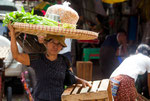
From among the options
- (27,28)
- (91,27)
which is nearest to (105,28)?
(91,27)

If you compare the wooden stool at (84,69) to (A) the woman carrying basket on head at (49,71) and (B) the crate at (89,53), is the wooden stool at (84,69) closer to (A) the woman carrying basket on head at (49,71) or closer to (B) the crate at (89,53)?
(A) the woman carrying basket on head at (49,71)

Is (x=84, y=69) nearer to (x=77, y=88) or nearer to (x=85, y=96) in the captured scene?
(x=77, y=88)

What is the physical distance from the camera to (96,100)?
8.46ft

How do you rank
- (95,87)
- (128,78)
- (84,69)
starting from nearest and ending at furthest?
(95,87)
(128,78)
(84,69)

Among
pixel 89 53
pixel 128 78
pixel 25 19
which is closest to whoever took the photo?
pixel 25 19

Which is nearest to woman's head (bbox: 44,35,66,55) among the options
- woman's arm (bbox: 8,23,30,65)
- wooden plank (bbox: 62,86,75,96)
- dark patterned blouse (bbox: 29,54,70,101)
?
dark patterned blouse (bbox: 29,54,70,101)

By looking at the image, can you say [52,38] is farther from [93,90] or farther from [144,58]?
[144,58]

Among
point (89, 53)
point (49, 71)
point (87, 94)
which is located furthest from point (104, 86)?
point (89, 53)

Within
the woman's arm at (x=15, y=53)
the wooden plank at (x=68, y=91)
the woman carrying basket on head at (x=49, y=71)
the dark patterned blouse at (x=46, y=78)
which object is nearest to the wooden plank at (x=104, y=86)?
the woman carrying basket on head at (x=49, y=71)

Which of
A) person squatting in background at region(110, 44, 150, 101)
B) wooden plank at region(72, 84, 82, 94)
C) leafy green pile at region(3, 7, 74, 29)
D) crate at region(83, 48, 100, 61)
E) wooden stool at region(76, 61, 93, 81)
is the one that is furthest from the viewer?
crate at region(83, 48, 100, 61)

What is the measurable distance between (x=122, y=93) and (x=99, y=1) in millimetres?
3414

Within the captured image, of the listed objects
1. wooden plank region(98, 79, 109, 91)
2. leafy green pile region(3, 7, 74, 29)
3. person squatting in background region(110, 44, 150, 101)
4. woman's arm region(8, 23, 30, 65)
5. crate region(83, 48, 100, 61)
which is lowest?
crate region(83, 48, 100, 61)

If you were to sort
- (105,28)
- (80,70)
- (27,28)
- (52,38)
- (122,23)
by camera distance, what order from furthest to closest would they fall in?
(105,28), (122,23), (80,70), (52,38), (27,28)

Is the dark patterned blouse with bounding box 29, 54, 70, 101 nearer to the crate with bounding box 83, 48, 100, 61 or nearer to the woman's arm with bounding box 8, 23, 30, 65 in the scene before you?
the woman's arm with bounding box 8, 23, 30, 65
